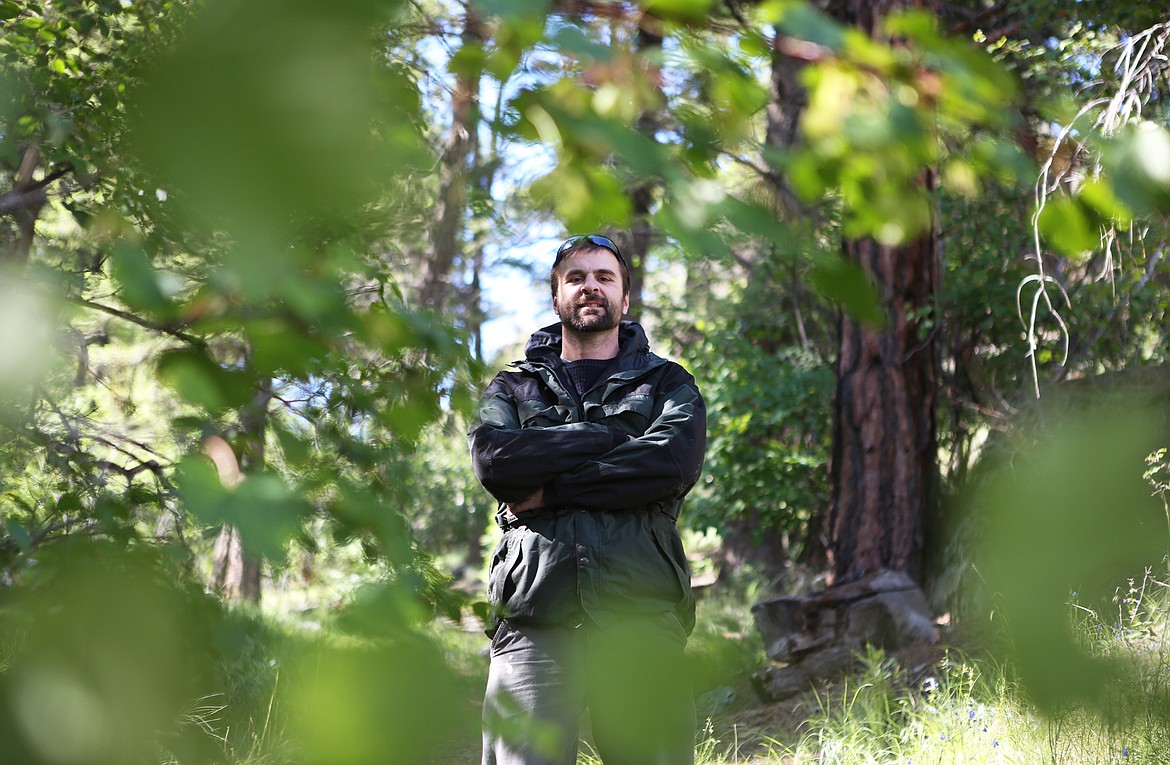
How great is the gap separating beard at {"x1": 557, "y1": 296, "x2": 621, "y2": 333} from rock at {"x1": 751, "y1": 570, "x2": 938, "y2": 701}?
3676 mm

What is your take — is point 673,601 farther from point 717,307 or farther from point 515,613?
point 717,307

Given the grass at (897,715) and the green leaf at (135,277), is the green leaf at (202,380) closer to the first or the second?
the green leaf at (135,277)

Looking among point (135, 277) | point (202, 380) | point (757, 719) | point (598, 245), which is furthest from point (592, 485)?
point (757, 719)

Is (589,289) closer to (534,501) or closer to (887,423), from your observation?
(534,501)

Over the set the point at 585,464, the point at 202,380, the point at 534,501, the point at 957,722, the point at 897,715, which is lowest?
the point at 897,715

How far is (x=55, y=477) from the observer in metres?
2.72

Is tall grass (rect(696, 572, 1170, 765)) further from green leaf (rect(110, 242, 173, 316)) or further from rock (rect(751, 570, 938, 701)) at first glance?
green leaf (rect(110, 242, 173, 316))

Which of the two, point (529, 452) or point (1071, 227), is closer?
point (1071, 227)

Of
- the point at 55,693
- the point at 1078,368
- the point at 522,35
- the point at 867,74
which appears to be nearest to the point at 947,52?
the point at 867,74

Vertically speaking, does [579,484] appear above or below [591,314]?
below

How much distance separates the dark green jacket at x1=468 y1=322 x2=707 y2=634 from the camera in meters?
2.60

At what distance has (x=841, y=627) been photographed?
6289 millimetres

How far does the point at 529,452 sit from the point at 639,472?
0.31 meters

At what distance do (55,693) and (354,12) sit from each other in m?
0.64
